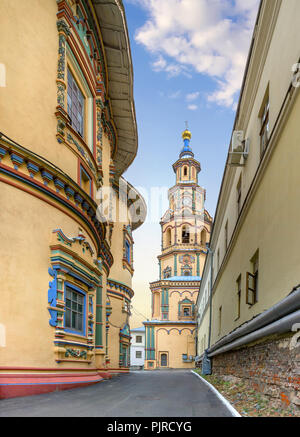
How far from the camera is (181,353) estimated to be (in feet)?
168

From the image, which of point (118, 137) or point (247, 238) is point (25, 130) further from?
point (118, 137)

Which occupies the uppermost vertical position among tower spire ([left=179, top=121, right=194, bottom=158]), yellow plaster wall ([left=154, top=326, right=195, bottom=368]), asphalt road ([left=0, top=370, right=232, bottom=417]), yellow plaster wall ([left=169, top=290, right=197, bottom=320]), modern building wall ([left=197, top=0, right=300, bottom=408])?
tower spire ([left=179, top=121, right=194, bottom=158])

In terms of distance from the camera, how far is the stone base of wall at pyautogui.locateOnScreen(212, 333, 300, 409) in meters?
5.37

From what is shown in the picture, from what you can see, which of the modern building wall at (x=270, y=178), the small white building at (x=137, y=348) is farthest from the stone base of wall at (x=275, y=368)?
the small white building at (x=137, y=348)

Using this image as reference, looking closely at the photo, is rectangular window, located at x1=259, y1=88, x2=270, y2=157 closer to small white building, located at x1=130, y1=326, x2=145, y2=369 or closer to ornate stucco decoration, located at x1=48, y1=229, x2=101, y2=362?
ornate stucco decoration, located at x1=48, y1=229, x2=101, y2=362

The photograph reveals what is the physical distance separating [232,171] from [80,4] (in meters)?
7.55

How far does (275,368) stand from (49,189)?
6045 mm

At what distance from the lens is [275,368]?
20.6 ft

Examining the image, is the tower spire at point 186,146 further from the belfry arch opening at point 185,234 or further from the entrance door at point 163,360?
the entrance door at point 163,360

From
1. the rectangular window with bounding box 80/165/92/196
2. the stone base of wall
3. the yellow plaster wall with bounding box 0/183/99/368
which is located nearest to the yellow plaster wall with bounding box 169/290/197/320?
the rectangular window with bounding box 80/165/92/196

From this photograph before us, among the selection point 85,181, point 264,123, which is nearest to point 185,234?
point 85,181

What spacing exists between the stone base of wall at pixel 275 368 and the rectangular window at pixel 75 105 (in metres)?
7.95

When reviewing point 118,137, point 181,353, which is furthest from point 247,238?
point 181,353

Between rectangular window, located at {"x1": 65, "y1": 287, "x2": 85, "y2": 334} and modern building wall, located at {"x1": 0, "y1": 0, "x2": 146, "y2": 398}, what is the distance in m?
0.04
